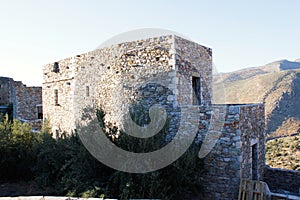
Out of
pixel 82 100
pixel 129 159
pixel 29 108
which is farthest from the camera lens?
pixel 29 108

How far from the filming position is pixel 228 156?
568 centimetres

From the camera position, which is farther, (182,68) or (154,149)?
(182,68)

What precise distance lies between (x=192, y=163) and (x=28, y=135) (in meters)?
5.54

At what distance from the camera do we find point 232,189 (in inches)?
221

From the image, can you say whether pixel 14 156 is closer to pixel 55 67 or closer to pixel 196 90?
pixel 55 67

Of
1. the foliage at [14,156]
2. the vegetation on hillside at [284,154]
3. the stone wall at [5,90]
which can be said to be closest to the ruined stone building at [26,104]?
the stone wall at [5,90]

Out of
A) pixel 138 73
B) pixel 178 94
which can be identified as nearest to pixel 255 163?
pixel 178 94

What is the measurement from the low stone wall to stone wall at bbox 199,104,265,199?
8.26ft

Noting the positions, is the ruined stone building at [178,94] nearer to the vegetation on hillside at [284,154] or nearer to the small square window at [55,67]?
the small square window at [55,67]

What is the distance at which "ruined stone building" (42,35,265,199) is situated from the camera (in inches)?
225

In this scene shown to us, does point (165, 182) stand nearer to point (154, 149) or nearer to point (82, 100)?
point (154, 149)

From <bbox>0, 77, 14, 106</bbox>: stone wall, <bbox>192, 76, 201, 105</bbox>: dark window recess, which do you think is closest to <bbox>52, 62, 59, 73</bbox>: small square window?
<bbox>192, 76, 201, 105</bbox>: dark window recess

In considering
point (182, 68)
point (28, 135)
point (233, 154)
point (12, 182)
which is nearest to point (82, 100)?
point (28, 135)

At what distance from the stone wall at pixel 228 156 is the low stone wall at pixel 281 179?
252cm
